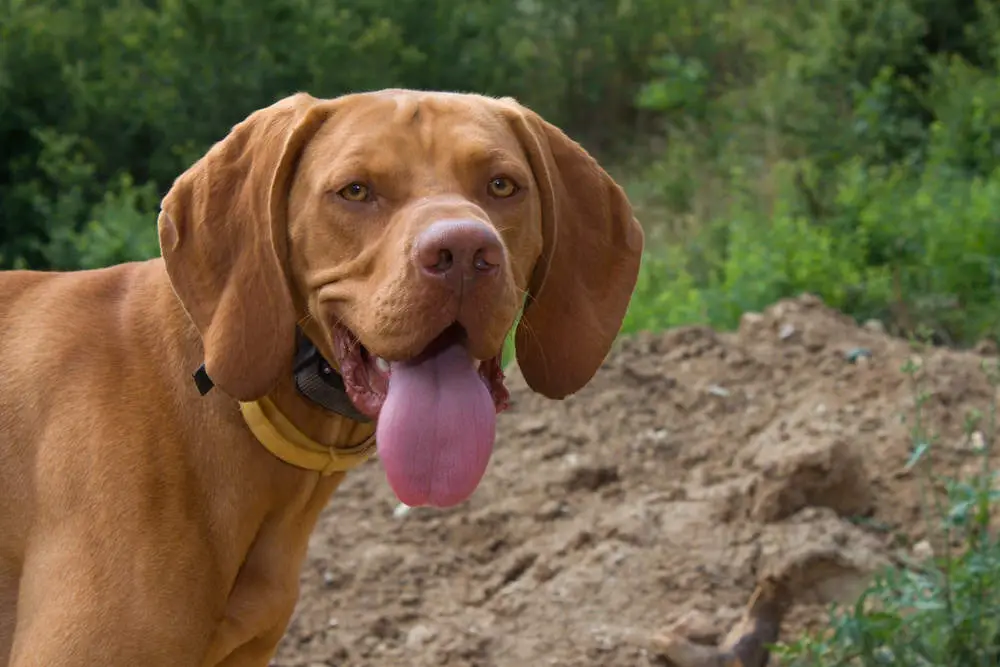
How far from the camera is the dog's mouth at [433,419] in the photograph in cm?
282

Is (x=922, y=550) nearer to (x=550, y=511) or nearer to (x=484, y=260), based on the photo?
(x=550, y=511)

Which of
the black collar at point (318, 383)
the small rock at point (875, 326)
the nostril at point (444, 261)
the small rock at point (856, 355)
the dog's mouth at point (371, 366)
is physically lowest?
the small rock at point (875, 326)

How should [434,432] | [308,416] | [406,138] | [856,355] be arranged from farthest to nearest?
[856,355] < [308,416] < [406,138] < [434,432]

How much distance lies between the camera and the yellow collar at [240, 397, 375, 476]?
299 cm

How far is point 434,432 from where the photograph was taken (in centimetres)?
281

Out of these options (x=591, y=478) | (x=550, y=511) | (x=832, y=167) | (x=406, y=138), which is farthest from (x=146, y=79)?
(x=406, y=138)

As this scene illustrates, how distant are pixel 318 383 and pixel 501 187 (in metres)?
0.57

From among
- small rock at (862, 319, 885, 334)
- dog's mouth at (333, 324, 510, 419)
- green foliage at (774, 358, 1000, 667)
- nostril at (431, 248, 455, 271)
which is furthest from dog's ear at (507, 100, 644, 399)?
small rock at (862, 319, 885, 334)

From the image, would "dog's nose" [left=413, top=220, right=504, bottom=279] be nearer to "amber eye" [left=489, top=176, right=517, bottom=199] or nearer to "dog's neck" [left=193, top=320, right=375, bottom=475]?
"amber eye" [left=489, top=176, right=517, bottom=199]

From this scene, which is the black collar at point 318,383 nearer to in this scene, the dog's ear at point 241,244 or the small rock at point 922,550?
the dog's ear at point 241,244

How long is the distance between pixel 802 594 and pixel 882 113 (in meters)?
6.53

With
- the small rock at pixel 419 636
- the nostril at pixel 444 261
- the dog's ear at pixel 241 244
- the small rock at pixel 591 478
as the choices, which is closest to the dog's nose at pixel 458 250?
the nostril at pixel 444 261

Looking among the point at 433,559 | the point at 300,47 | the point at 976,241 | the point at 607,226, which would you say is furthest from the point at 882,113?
the point at 607,226

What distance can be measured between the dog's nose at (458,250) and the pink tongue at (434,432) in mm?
229
